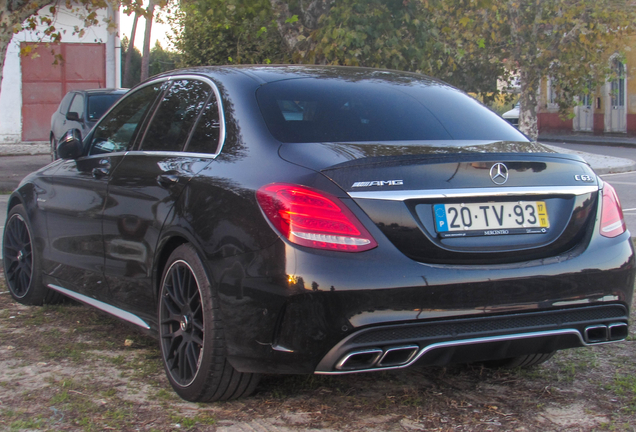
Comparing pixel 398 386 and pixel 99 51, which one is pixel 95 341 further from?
pixel 99 51

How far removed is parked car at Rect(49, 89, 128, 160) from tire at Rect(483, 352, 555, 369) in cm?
1143

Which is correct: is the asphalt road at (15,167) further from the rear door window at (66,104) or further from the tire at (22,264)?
the tire at (22,264)

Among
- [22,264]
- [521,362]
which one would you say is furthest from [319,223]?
[22,264]

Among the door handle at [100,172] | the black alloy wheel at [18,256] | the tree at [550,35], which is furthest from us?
the tree at [550,35]

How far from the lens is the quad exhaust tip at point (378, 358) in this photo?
10.2 feet

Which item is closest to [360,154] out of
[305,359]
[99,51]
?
[305,359]

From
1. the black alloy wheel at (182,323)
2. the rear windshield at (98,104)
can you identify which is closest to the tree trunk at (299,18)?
the rear windshield at (98,104)

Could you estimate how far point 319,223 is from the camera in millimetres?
3139

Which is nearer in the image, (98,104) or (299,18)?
(299,18)

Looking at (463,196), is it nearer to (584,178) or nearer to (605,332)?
(584,178)

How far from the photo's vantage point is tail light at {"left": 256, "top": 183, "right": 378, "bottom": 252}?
10.2 ft

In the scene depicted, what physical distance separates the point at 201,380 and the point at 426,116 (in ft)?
5.22

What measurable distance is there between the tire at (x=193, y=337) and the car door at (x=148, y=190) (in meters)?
0.22

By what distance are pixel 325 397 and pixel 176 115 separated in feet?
5.31
